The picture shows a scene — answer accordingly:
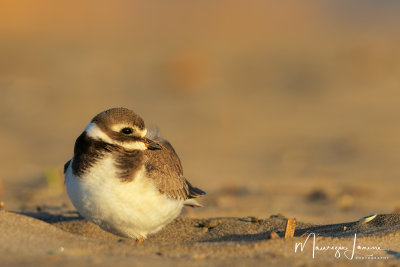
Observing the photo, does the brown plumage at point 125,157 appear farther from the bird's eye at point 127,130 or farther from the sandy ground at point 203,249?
the sandy ground at point 203,249

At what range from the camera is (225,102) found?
55.3 feet

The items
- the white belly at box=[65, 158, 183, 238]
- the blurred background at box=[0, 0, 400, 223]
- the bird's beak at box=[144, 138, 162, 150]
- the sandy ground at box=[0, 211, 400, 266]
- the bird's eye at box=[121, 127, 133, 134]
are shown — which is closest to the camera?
the sandy ground at box=[0, 211, 400, 266]

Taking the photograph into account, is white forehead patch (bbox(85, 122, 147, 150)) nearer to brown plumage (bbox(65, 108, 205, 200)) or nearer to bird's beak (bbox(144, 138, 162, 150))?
brown plumage (bbox(65, 108, 205, 200))

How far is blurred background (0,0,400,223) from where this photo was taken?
404 inches

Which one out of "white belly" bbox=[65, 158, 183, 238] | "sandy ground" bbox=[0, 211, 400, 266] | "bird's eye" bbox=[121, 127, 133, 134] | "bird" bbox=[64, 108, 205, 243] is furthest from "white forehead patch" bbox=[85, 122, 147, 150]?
"sandy ground" bbox=[0, 211, 400, 266]

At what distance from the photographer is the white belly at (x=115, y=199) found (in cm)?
546

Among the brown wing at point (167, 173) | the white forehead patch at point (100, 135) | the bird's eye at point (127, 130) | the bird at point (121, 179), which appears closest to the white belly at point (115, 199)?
the bird at point (121, 179)

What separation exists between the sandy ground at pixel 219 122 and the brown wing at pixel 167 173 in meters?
0.44

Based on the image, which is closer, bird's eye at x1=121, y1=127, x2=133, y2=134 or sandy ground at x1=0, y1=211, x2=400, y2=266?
sandy ground at x1=0, y1=211, x2=400, y2=266

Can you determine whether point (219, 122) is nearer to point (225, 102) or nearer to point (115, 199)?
point (225, 102)

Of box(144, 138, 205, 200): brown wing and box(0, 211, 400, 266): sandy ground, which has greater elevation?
box(144, 138, 205, 200): brown wing

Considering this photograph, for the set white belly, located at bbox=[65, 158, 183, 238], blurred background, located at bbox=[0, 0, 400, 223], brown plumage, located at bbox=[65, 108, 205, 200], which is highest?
blurred background, located at bbox=[0, 0, 400, 223]

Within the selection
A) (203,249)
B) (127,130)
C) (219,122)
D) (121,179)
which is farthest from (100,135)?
(219,122)

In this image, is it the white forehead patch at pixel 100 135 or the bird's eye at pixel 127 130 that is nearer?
the white forehead patch at pixel 100 135
